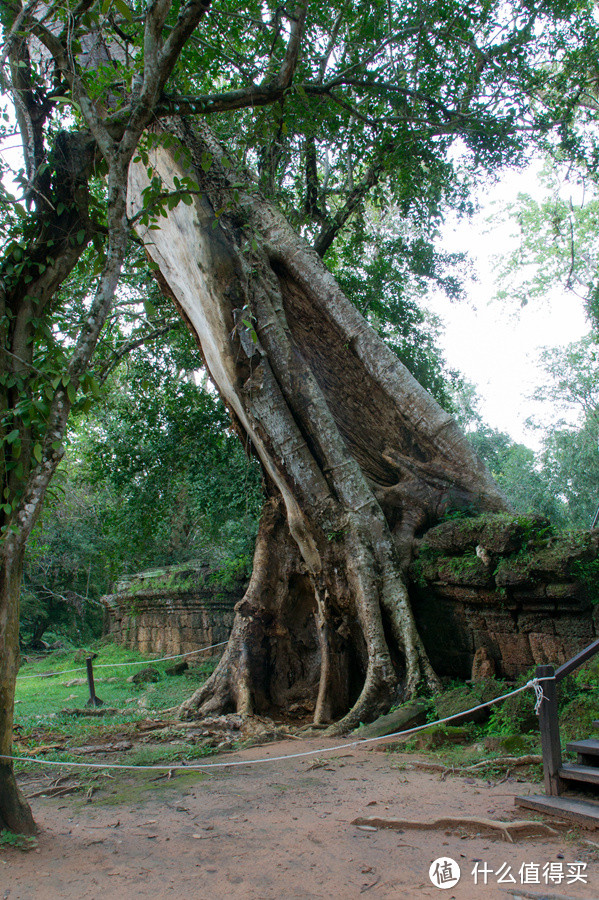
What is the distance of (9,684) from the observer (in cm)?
257

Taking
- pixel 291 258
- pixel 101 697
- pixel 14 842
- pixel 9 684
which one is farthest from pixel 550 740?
pixel 101 697

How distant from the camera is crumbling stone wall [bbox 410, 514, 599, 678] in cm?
415

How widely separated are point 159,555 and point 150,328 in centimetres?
642

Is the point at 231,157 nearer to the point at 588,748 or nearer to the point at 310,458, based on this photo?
the point at 310,458

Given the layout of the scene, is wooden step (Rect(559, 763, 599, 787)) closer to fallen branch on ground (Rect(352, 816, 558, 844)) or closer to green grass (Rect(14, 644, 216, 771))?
fallen branch on ground (Rect(352, 816, 558, 844))

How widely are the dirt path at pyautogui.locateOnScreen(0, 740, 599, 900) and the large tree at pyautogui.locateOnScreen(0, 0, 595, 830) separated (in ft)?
4.92

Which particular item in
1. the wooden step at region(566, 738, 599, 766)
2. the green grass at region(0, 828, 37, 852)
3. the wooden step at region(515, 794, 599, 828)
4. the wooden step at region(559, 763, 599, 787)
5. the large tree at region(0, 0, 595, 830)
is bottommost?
the green grass at region(0, 828, 37, 852)

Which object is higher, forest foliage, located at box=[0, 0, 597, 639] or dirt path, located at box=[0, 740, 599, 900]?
forest foliage, located at box=[0, 0, 597, 639]

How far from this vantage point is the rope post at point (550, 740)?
9.04 feet

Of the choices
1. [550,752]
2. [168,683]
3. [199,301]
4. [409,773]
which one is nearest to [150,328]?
[199,301]

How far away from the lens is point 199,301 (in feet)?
20.0

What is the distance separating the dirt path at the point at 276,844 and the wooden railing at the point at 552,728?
0.25m

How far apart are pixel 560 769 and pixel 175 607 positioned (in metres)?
7.28

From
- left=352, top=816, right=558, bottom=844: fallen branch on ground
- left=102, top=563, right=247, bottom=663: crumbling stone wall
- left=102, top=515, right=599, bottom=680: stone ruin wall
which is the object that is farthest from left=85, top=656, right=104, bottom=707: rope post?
left=352, top=816, right=558, bottom=844: fallen branch on ground
